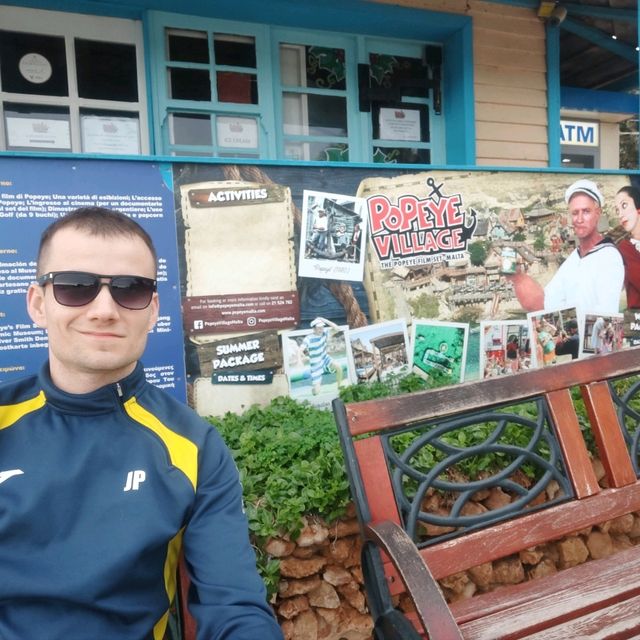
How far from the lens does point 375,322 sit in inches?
109

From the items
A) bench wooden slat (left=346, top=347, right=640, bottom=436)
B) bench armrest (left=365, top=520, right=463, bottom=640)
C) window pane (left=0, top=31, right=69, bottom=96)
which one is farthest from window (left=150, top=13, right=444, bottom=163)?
bench armrest (left=365, top=520, right=463, bottom=640)

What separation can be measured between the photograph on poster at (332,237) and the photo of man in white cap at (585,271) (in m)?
1.03

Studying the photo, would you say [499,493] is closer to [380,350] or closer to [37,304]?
[380,350]

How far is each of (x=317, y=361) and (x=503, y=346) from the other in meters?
1.05

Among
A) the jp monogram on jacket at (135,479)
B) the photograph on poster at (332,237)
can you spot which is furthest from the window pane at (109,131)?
the jp monogram on jacket at (135,479)

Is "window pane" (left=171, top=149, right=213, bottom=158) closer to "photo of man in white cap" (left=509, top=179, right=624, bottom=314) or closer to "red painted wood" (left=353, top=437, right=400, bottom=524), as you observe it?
"photo of man in white cap" (left=509, top=179, right=624, bottom=314)

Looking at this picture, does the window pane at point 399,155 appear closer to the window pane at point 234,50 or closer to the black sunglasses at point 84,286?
the window pane at point 234,50

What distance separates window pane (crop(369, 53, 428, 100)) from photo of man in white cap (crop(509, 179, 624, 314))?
2111mm

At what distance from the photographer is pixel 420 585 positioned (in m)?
1.37

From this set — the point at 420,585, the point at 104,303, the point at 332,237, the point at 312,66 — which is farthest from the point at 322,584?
the point at 312,66

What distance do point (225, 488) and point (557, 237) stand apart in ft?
8.12

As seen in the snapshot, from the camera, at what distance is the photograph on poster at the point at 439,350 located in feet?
9.33

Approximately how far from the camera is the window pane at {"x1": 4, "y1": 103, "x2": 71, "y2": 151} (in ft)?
12.9

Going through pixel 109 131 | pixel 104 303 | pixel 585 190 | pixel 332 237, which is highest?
pixel 109 131
